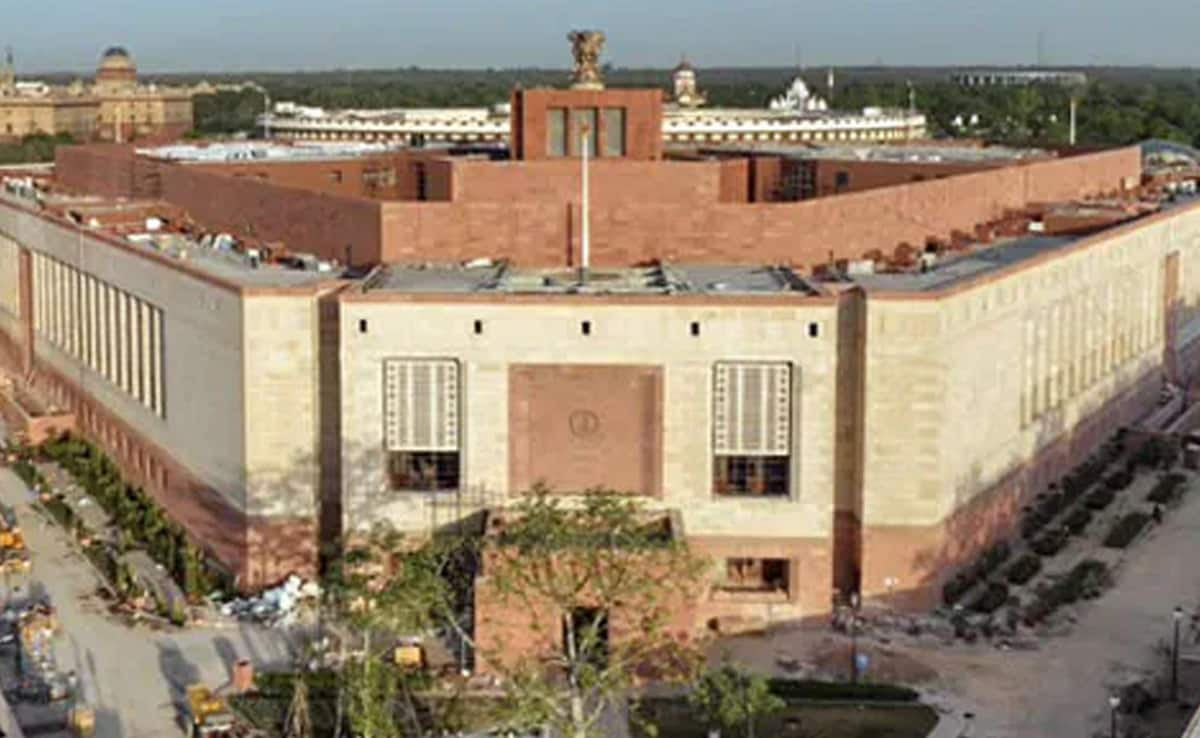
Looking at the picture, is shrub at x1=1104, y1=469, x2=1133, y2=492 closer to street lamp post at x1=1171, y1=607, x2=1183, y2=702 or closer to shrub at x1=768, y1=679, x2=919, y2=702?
street lamp post at x1=1171, y1=607, x2=1183, y2=702

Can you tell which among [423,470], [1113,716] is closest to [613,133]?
[423,470]

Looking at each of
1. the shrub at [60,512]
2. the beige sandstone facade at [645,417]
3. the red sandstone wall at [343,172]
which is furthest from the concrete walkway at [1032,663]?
the red sandstone wall at [343,172]

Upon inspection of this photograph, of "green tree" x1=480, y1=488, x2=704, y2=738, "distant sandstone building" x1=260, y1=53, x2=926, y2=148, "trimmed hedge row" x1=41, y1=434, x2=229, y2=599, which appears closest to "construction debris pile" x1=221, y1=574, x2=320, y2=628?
"trimmed hedge row" x1=41, y1=434, x2=229, y2=599

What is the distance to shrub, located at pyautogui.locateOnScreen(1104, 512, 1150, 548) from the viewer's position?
5478 centimetres

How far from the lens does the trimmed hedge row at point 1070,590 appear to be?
155 feet

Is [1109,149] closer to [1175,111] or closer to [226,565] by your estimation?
[226,565]

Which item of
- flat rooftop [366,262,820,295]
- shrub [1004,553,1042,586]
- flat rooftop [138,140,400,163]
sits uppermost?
flat rooftop [138,140,400,163]

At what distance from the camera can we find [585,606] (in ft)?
130

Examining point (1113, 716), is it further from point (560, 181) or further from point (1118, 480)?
point (560, 181)

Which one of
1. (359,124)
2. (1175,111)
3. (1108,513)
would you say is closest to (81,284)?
(1108,513)

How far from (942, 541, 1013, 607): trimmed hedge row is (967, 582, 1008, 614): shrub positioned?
50 centimetres

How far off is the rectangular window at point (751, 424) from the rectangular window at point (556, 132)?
584 inches

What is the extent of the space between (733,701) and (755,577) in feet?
42.6

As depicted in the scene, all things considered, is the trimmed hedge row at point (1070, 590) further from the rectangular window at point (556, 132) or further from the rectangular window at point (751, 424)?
the rectangular window at point (556, 132)
